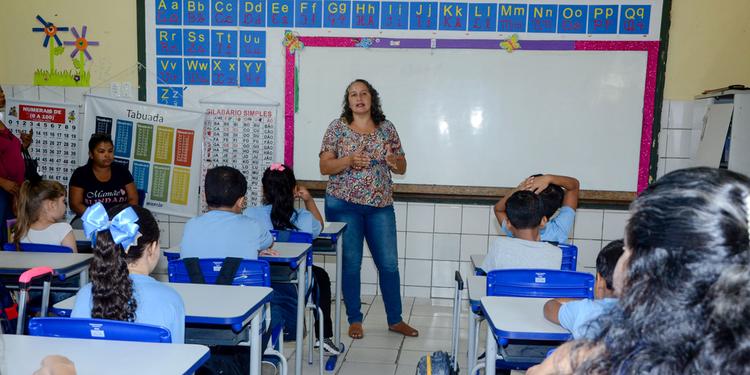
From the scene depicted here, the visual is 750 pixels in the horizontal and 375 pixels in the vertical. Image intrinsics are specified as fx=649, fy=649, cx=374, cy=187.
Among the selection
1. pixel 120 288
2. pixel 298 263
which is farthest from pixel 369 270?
pixel 120 288

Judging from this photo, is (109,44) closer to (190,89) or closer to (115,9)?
(115,9)

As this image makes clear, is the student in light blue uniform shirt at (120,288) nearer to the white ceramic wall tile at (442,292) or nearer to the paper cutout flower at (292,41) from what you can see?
the paper cutout flower at (292,41)

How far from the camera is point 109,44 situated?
16.0 ft

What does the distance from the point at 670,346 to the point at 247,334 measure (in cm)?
150

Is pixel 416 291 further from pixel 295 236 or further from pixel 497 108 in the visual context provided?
pixel 295 236

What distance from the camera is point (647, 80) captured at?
14.6 ft

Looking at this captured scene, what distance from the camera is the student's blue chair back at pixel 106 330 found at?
1.64 m

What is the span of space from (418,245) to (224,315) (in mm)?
3012

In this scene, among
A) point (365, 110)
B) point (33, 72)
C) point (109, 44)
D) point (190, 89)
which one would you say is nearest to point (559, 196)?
point (365, 110)

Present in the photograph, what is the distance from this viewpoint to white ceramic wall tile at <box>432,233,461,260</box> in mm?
4793

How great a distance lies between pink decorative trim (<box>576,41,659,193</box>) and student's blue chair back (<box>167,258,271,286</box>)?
9.89ft

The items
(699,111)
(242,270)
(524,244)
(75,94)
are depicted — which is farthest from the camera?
(75,94)

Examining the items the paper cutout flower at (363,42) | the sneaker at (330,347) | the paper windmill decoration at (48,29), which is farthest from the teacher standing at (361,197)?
the paper windmill decoration at (48,29)

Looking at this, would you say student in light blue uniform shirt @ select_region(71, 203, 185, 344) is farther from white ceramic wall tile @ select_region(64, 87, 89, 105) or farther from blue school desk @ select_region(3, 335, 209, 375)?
white ceramic wall tile @ select_region(64, 87, 89, 105)
